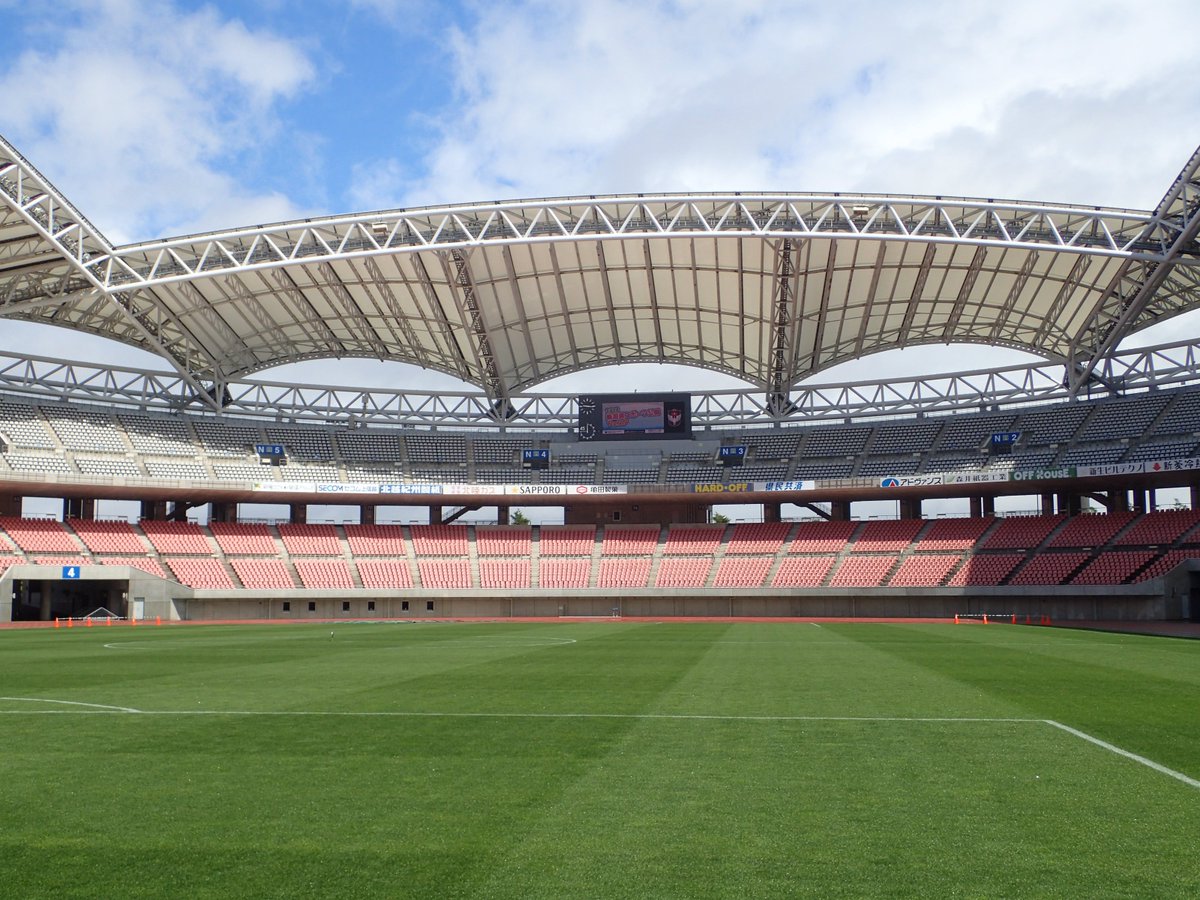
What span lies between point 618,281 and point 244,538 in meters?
31.8

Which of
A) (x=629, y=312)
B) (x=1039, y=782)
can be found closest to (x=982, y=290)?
(x=629, y=312)

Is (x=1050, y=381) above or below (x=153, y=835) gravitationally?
above

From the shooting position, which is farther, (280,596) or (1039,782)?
(280,596)

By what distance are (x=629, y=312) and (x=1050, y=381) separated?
93.1ft

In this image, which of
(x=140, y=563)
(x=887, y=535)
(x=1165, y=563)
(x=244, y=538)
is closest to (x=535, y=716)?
(x=1165, y=563)

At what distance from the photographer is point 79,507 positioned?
62.5m

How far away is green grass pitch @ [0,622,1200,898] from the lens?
5.86 metres

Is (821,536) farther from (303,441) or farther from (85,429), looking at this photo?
(85,429)

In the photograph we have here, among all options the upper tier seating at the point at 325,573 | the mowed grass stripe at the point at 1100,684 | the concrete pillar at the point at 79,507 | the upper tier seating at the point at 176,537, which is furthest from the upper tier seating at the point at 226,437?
the mowed grass stripe at the point at 1100,684

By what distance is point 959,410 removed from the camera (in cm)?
6531

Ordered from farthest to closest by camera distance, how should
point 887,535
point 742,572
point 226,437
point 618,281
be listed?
point 226,437 < point 887,535 < point 742,572 < point 618,281

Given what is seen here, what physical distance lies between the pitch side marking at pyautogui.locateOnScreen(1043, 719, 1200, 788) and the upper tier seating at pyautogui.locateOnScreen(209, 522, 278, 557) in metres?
57.7

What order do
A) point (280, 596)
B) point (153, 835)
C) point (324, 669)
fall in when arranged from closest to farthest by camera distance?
point (153, 835) < point (324, 669) < point (280, 596)

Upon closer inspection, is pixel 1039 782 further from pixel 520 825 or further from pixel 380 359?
pixel 380 359
